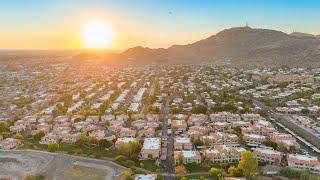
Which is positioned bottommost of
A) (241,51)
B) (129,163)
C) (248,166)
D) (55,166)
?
(55,166)

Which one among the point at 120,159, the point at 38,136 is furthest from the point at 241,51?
the point at 120,159

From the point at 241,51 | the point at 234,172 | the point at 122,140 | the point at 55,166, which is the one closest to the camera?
the point at 234,172

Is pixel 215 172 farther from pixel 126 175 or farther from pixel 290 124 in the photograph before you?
pixel 290 124

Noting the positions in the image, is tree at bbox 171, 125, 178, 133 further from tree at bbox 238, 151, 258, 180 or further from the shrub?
tree at bbox 238, 151, 258, 180

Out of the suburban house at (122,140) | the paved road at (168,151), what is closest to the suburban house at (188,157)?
the paved road at (168,151)

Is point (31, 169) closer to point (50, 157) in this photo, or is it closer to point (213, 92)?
point (50, 157)

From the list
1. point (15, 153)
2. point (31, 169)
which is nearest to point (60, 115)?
point (15, 153)

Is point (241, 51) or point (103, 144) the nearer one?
point (103, 144)

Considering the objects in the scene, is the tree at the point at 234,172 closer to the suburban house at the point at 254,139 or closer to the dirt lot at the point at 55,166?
the dirt lot at the point at 55,166

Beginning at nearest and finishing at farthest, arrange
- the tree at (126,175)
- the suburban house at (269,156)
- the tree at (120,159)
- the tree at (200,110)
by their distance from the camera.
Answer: the tree at (126,175) < the suburban house at (269,156) < the tree at (120,159) < the tree at (200,110)
